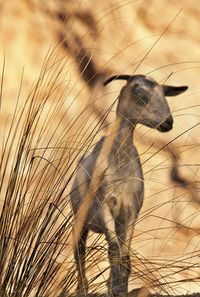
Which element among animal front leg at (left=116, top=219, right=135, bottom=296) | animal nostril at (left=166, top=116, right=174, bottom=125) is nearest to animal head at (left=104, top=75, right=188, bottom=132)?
animal nostril at (left=166, top=116, right=174, bottom=125)

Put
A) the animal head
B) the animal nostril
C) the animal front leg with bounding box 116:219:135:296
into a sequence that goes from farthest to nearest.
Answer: the animal head, the animal nostril, the animal front leg with bounding box 116:219:135:296

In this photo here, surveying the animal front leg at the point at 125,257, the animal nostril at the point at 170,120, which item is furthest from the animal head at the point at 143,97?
the animal front leg at the point at 125,257

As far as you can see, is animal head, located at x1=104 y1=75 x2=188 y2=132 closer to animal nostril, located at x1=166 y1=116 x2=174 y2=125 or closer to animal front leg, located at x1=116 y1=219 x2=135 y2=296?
animal nostril, located at x1=166 y1=116 x2=174 y2=125

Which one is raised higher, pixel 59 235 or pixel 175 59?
pixel 175 59

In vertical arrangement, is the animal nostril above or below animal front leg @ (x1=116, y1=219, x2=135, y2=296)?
above

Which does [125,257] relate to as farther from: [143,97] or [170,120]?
[143,97]

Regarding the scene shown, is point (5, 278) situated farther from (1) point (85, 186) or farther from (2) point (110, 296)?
(1) point (85, 186)

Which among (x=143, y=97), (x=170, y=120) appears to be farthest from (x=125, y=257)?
(x=143, y=97)

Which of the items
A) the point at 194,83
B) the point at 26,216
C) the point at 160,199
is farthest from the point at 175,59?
the point at 26,216

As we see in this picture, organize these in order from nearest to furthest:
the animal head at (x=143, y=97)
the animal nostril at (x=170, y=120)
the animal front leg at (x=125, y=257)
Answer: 1. the animal front leg at (x=125, y=257)
2. the animal nostril at (x=170, y=120)
3. the animal head at (x=143, y=97)

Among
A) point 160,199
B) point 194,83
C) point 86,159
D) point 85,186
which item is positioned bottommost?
point 85,186

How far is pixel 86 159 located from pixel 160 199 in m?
1.94

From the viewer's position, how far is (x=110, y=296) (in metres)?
3.28

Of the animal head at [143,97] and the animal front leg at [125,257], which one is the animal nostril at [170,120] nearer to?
the animal head at [143,97]
